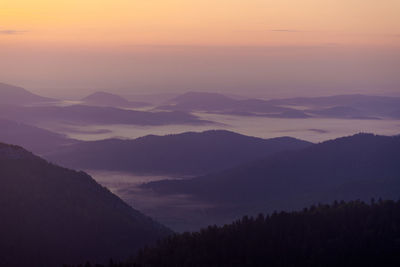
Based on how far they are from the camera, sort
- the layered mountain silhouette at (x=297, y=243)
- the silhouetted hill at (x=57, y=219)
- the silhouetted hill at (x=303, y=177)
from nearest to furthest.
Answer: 1. the layered mountain silhouette at (x=297, y=243)
2. the silhouetted hill at (x=57, y=219)
3. the silhouetted hill at (x=303, y=177)

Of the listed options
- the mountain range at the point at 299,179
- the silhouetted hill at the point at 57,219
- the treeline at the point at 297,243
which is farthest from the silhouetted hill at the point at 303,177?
the treeline at the point at 297,243

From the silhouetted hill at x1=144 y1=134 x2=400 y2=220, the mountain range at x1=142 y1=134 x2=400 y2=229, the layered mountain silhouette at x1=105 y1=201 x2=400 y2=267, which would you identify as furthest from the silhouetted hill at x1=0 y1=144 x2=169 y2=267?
the silhouetted hill at x1=144 y1=134 x2=400 y2=220

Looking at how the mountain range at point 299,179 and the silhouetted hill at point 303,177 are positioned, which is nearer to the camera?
the mountain range at point 299,179

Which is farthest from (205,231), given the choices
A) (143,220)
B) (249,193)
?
(249,193)

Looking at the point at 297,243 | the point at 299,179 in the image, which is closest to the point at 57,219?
the point at 297,243

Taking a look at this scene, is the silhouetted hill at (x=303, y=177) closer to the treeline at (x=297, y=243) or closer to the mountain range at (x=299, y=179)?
the mountain range at (x=299, y=179)

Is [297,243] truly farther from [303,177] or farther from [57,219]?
[303,177]
